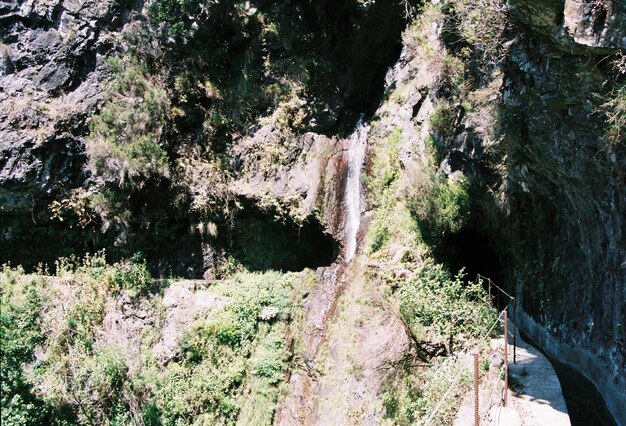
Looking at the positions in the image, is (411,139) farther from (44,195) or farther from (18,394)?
(18,394)

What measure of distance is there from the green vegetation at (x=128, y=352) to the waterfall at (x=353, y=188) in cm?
189

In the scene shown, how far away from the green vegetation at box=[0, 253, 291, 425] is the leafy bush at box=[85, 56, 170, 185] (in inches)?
92.6

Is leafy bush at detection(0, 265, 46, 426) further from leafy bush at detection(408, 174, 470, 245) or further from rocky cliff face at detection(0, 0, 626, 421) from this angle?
leafy bush at detection(408, 174, 470, 245)

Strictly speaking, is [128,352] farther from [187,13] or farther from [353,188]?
[187,13]

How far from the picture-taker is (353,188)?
14.8m

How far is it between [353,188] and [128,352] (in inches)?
258

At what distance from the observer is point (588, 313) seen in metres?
10.2

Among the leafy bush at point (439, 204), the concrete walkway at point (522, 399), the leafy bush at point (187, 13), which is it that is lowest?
the concrete walkway at point (522, 399)

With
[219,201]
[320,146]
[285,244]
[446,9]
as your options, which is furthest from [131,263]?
[446,9]

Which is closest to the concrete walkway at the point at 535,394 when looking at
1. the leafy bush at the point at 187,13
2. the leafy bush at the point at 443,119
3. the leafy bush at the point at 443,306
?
the leafy bush at the point at 443,306

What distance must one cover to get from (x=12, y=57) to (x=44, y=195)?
3.53 meters

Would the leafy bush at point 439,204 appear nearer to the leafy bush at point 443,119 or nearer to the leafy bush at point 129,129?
the leafy bush at point 443,119

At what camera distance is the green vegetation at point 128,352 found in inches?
483

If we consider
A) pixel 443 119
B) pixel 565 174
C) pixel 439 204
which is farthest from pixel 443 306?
pixel 443 119
